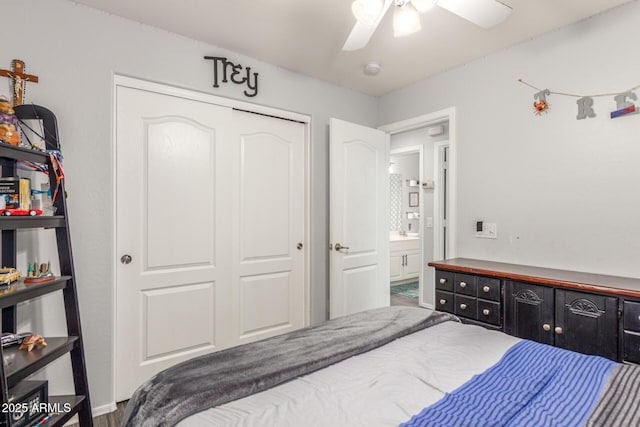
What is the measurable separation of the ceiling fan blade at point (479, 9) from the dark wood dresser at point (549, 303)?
145 centimetres

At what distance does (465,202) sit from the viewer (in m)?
2.80

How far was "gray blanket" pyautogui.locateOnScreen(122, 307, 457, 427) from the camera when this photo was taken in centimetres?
98

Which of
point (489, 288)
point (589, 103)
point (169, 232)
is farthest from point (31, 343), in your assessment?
point (589, 103)

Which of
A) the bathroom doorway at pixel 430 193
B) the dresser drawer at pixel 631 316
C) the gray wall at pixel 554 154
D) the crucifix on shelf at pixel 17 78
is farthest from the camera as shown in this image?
the bathroom doorway at pixel 430 193

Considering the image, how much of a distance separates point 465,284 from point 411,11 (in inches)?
68.5

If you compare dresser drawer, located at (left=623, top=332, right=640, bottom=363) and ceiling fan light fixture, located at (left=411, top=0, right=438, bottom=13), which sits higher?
ceiling fan light fixture, located at (left=411, top=0, right=438, bottom=13)

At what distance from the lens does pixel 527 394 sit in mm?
1003

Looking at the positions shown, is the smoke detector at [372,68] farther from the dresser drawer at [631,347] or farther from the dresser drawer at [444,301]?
the dresser drawer at [631,347]

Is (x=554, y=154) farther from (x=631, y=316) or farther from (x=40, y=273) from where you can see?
(x=40, y=273)

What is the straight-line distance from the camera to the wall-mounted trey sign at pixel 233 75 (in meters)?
2.49

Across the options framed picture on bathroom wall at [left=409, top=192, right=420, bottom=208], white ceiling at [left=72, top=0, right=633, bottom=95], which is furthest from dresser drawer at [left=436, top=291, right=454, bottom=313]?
framed picture on bathroom wall at [left=409, top=192, right=420, bottom=208]

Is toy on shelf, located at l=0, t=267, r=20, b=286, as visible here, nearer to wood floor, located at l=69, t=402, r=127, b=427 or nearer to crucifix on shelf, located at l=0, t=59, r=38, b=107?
crucifix on shelf, located at l=0, t=59, r=38, b=107

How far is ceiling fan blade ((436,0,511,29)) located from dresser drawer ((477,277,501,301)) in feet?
4.98

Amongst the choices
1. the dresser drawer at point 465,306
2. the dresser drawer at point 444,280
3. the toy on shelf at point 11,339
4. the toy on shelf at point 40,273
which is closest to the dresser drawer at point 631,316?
the dresser drawer at point 465,306
